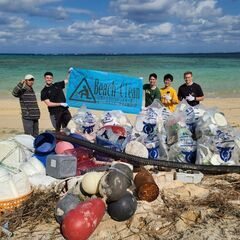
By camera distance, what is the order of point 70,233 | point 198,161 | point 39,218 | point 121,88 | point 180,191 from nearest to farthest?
1. point 70,233
2. point 39,218
3. point 180,191
4. point 198,161
5. point 121,88

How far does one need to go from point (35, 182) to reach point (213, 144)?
2933mm

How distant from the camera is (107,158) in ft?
22.2

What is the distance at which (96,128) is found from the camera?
804 cm

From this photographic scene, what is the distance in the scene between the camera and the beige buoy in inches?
204

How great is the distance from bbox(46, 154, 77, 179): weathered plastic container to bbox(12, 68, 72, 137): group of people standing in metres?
2.17

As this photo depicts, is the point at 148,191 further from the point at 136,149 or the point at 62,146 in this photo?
the point at 62,146

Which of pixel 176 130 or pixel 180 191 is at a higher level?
pixel 176 130

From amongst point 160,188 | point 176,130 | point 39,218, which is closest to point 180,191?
point 160,188

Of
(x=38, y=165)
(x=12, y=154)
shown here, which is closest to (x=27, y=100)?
(x=12, y=154)

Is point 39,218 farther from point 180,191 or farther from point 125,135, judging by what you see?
point 125,135

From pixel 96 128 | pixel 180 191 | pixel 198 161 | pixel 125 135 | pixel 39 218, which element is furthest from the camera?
pixel 96 128

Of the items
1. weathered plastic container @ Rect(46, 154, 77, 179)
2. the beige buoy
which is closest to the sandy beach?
weathered plastic container @ Rect(46, 154, 77, 179)

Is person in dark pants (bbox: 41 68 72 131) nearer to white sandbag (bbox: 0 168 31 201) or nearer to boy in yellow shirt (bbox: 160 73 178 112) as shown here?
boy in yellow shirt (bbox: 160 73 178 112)

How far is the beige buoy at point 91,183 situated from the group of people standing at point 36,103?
324 cm
